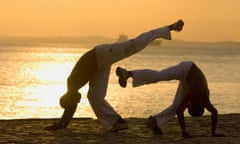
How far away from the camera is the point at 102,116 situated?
11422 mm

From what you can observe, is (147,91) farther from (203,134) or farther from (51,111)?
(203,134)

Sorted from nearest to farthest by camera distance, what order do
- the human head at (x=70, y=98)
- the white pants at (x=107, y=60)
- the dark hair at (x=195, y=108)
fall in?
the dark hair at (x=195, y=108), the white pants at (x=107, y=60), the human head at (x=70, y=98)

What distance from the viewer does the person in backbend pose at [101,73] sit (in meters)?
10.9

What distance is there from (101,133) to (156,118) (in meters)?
0.97

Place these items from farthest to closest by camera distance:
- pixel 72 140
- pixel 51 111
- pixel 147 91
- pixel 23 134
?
pixel 147 91
pixel 51 111
pixel 23 134
pixel 72 140

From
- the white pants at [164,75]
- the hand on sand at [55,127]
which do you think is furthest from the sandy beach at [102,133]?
the white pants at [164,75]

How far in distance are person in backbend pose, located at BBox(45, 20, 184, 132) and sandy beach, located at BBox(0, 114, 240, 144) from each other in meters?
0.28

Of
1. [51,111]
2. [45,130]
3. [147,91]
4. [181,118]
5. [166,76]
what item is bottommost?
[147,91]

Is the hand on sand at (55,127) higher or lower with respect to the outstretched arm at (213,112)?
lower

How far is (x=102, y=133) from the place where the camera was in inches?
450

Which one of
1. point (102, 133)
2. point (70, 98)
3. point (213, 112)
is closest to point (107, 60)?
point (70, 98)

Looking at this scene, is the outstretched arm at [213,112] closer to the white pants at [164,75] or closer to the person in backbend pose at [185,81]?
the person in backbend pose at [185,81]

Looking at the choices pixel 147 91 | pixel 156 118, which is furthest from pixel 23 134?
pixel 147 91

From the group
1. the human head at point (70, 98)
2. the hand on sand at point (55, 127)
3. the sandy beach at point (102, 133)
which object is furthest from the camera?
the hand on sand at point (55, 127)
